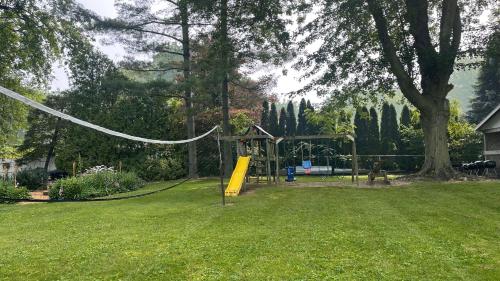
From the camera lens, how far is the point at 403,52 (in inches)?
614

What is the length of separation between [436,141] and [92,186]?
11.5 meters

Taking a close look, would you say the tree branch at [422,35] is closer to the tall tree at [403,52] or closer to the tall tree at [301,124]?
the tall tree at [403,52]

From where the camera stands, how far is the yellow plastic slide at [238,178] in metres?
11.9

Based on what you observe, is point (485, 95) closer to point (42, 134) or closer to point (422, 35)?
point (422, 35)

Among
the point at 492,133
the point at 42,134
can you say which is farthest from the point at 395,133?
the point at 42,134

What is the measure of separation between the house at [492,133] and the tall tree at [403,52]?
11.8ft

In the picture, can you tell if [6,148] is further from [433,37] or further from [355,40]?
[433,37]

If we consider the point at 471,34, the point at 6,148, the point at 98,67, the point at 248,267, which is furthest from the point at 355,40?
→ the point at 6,148

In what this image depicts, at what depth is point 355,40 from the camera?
15195 mm

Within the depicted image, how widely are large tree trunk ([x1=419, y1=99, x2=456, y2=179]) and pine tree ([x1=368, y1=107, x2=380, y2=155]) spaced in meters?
9.49

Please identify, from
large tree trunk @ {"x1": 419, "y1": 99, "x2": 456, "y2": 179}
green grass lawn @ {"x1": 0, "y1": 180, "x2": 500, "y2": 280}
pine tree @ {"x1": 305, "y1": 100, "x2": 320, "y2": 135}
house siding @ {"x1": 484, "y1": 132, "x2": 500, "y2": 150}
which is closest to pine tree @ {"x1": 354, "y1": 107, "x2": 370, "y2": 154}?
pine tree @ {"x1": 305, "y1": 100, "x2": 320, "y2": 135}

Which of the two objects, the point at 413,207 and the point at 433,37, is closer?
the point at 413,207

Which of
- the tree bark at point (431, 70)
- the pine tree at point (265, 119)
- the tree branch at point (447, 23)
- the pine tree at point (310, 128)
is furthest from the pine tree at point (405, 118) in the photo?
the tree branch at point (447, 23)

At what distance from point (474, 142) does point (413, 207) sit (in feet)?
50.6
